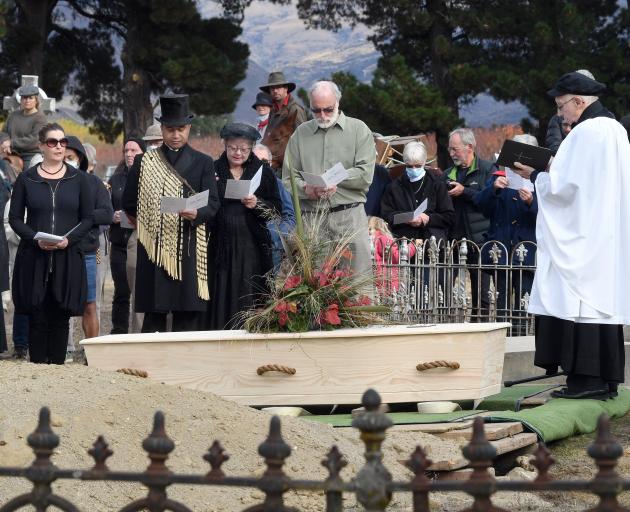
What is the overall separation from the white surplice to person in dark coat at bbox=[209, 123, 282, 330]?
2013 millimetres

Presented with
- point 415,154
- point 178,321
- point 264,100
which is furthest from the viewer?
point 264,100

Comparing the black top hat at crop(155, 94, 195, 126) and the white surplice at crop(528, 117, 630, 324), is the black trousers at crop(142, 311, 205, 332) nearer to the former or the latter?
the black top hat at crop(155, 94, 195, 126)

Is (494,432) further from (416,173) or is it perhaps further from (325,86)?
(416,173)

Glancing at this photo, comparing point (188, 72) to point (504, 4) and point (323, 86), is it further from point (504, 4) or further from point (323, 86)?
point (323, 86)

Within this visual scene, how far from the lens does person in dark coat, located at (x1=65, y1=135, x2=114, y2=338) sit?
10.2 metres

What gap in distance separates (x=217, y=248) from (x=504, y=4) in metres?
Result: 16.5

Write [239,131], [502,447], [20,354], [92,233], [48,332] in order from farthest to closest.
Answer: [20,354] → [92,233] → [48,332] → [239,131] → [502,447]

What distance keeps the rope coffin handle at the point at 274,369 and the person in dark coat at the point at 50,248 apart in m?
2.28

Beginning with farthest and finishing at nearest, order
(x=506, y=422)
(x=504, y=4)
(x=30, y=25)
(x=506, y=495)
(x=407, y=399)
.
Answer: (x=30, y=25) → (x=504, y=4) → (x=407, y=399) → (x=506, y=422) → (x=506, y=495)

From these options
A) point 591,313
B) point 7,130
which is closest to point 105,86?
point 7,130

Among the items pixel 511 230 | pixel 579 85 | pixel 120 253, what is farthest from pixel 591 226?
pixel 120 253

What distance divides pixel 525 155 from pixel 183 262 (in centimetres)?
238

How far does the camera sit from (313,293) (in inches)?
325

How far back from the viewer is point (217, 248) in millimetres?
9656
